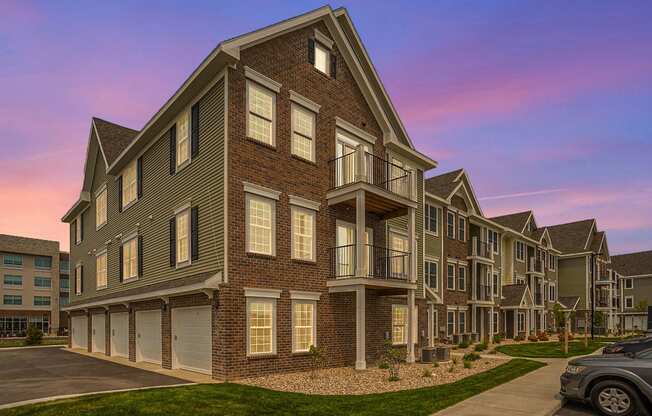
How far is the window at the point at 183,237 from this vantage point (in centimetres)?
1698

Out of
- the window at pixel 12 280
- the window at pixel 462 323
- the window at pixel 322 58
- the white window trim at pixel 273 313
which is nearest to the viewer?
the white window trim at pixel 273 313

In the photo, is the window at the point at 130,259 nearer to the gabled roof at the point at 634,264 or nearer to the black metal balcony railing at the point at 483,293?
the black metal balcony railing at the point at 483,293

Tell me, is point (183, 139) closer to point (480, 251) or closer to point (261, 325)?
point (261, 325)

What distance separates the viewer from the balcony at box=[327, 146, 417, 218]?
17.9m

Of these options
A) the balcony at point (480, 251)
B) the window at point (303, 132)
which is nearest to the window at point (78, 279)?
the window at point (303, 132)

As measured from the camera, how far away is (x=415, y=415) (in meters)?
9.90

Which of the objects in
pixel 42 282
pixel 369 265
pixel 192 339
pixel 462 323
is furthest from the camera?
pixel 42 282

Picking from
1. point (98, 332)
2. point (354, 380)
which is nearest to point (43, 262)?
point (98, 332)

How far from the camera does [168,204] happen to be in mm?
18750

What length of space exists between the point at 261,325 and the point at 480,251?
2651 cm

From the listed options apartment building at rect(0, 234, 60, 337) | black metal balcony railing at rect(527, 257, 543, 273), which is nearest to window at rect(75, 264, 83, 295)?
apartment building at rect(0, 234, 60, 337)

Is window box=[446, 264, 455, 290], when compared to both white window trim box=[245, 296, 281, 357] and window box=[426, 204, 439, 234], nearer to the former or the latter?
window box=[426, 204, 439, 234]

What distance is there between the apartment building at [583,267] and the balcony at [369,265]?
40.2 meters

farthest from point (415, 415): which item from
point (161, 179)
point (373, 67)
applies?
point (373, 67)
